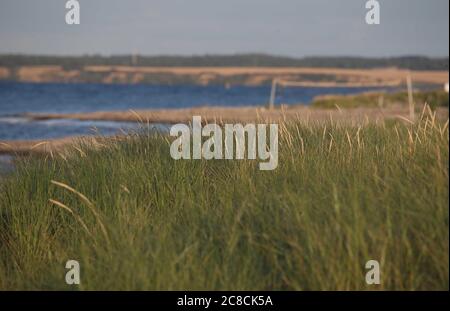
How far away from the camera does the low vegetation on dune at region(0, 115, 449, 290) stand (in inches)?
191

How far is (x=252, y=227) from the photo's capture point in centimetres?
546

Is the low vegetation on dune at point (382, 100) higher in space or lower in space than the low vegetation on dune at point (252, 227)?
lower

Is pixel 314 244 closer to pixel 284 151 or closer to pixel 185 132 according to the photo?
pixel 284 151

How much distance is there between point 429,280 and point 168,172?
3199 millimetres

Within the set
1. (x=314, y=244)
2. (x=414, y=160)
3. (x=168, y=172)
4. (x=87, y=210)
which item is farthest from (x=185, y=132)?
(x=314, y=244)

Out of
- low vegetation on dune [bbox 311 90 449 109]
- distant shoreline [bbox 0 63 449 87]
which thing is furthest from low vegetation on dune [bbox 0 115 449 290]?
distant shoreline [bbox 0 63 449 87]

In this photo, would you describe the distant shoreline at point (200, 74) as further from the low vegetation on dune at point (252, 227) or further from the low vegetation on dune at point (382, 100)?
the low vegetation on dune at point (252, 227)

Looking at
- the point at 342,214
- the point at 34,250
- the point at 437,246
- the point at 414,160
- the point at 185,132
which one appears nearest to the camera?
the point at 437,246

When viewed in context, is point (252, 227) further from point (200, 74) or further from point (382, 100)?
point (200, 74)

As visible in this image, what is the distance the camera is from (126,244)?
5.20 metres

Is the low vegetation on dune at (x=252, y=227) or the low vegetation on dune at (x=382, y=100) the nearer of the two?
the low vegetation on dune at (x=252, y=227)

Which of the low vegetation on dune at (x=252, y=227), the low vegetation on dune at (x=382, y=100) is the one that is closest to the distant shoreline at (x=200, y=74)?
the low vegetation on dune at (x=382, y=100)

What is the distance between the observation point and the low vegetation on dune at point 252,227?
486 centimetres
